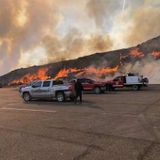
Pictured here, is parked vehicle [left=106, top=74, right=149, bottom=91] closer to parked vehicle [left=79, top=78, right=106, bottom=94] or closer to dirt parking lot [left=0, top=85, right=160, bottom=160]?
parked vehicle [left=79, top=78, right=106, bottom=94]

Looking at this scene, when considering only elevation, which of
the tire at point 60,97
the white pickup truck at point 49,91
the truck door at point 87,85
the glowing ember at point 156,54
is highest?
the glowing ember at point 156,54

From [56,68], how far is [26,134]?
60.6 meters

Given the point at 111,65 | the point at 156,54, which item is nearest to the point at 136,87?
the point at 156,54

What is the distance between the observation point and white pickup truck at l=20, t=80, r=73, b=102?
24938 mm

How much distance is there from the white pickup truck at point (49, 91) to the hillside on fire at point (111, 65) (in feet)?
91.1

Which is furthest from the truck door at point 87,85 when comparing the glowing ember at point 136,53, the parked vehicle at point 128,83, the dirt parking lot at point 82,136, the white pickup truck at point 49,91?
the glowing ember at point 136,53

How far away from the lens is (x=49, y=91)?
25.6m

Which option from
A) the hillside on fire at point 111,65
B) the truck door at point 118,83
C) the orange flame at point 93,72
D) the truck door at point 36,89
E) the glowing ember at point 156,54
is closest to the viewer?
the truck door at point 36,89

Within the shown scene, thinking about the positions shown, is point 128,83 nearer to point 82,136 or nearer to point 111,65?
point 82,136

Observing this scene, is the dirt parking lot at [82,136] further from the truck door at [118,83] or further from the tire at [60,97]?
the truck door at [118,83]

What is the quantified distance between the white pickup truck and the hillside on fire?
27.8m

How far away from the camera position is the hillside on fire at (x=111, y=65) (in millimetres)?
56250

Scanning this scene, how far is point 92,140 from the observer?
10.6 metres

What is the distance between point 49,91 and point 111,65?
3812 centimetres
